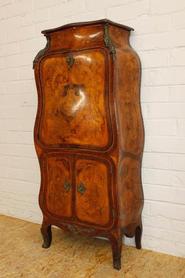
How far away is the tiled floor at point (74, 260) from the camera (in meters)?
1.77

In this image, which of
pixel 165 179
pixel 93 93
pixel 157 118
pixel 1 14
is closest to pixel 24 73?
pixel 1 14

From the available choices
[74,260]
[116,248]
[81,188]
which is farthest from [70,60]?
[74,260]

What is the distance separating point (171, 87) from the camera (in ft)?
5.98

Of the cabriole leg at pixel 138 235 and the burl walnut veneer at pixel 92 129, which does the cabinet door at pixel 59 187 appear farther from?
the cabriole leg at pixel 138 235

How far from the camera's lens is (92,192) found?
70.1 inches

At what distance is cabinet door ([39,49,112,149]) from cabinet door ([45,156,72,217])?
0.42ft

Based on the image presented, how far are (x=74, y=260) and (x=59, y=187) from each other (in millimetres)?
461

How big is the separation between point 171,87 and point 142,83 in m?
0.18

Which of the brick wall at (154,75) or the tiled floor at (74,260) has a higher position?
the brick wall at (154,75)

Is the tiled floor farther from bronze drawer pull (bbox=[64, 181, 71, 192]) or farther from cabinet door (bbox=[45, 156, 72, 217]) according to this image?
bronze drawer pull (bbox=[64, 181, 71, 192])

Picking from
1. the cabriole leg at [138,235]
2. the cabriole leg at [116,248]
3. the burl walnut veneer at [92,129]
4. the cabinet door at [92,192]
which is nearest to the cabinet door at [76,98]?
the burl walnut veneer at [92,129]

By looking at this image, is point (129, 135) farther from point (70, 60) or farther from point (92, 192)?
point (70, 60)

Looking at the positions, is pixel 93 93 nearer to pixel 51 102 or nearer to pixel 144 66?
pixel 51 102

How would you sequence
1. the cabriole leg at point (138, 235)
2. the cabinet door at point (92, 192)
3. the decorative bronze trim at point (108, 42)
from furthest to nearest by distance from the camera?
the cabriole leg at point (138, 235) → the cabinet door at point (92, 192) → the decorative bronze trim at point (108, 42)
